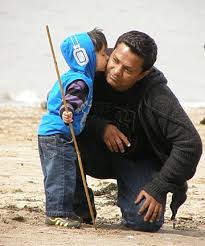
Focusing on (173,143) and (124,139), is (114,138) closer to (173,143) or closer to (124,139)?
(124,139)

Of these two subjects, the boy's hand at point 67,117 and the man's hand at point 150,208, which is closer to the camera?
the boy's hand at point 67,117

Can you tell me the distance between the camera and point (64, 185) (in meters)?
5.74

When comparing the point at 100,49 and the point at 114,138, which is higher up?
the point at 100,49

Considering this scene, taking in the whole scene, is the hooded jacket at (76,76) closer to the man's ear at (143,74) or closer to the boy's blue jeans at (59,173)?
the boy's blue jeans at (59,173)

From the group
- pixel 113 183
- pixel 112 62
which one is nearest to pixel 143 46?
pixel 112 62

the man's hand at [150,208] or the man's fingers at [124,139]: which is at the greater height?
the man's fingers at [124,139]

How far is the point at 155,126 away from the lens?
19.1 feet

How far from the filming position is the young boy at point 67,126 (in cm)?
564

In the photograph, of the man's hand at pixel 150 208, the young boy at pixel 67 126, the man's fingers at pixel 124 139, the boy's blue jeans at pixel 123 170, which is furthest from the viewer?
the boy's blue jeans at pixel 123 170

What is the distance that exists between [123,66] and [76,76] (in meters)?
0.26

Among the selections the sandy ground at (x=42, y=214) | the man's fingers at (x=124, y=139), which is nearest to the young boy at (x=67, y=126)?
the sandy ground at (x=42, y=214)

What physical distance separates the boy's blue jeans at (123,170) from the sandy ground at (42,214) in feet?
0.39

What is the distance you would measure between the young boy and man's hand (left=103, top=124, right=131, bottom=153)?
221mm

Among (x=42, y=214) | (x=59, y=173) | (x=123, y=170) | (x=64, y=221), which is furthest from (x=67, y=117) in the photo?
(x=42, y=214)
